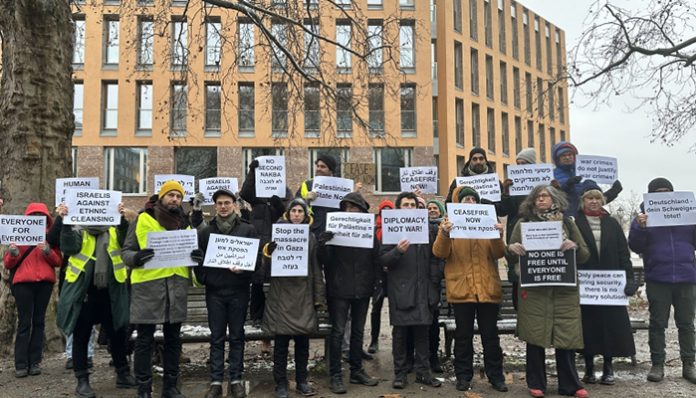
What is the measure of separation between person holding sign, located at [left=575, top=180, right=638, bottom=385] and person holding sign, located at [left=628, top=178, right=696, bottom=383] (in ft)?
1.71

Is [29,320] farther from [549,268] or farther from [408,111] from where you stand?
[408,111]

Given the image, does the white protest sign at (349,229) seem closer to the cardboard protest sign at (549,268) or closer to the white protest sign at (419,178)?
the cardboard protest sign at (549,268)

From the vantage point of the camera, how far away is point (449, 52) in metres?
33.9

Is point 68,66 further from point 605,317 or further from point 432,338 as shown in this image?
point 605,317

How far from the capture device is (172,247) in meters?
5.42

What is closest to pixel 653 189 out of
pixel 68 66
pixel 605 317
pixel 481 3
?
pixel 605 317

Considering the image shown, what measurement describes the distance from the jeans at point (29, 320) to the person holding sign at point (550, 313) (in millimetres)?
5490

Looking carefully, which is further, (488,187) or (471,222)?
(488,187)

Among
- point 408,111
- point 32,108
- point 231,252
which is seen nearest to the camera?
point 231,252

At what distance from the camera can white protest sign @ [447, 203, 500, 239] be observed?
5691 mm

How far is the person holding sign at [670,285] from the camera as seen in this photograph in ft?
21.0

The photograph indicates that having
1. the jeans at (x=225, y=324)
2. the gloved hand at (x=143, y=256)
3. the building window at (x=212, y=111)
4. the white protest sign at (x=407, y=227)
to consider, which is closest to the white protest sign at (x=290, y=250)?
the jeans at (x=225, y=324)

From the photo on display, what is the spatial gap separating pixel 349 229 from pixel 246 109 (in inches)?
1017

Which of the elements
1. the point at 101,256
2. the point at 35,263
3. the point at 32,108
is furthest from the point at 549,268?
the point at 32,108
